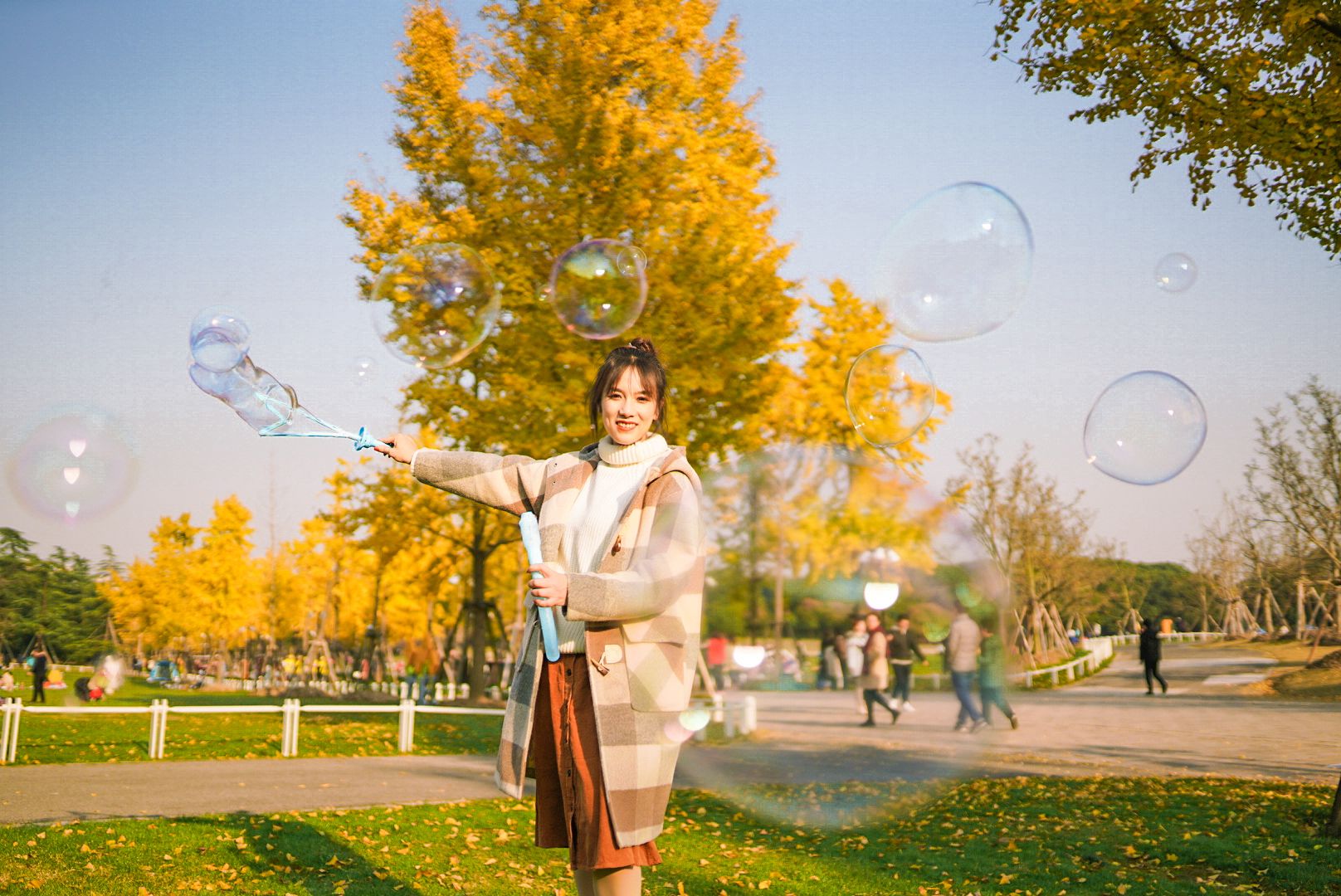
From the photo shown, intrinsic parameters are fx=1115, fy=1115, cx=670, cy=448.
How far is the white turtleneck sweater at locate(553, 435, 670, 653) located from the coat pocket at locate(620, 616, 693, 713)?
0.75 feet

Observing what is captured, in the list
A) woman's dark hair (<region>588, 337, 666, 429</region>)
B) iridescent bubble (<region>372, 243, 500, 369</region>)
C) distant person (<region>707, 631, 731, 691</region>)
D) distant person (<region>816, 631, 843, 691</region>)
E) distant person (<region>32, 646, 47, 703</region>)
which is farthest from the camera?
distant person (<region>32, 646, 47, 703</region>)

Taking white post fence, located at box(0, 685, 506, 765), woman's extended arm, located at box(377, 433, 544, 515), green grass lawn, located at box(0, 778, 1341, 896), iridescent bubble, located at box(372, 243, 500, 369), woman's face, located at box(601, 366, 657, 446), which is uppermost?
iridescent bubble, located at box(372, 243, 500, 369)

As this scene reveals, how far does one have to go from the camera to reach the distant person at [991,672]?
6477 millimetres

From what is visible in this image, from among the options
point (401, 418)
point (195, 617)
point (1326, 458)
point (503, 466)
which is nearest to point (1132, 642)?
point (1326, 458)

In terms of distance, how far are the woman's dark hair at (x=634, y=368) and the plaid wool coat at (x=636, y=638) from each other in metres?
0.24

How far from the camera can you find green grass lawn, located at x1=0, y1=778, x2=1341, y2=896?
6707mm

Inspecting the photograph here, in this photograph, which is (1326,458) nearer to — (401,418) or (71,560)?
(401,418)

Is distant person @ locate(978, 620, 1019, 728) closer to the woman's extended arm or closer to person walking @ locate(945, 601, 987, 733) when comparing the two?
person walking @ locate(945, 601, 987, 733)

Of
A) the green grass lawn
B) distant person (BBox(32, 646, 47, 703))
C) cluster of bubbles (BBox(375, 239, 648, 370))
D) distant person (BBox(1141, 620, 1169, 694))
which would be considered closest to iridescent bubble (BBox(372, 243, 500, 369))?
cluster of bubbles (BBox(375, 239, 648, 370))

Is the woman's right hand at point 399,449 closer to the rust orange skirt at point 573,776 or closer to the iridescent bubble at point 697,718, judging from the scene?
the rust orange skirt at point 573,776

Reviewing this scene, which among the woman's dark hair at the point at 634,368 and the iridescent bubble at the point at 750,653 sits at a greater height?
the woman's dark hair at the point at 634,368

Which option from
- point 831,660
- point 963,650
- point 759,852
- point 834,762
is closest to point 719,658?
point 831,660

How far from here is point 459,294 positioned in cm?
960

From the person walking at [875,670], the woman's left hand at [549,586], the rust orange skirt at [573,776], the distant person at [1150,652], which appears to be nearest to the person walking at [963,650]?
the person walking at [875,670]
